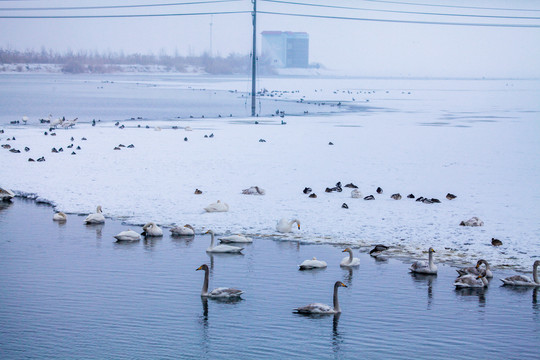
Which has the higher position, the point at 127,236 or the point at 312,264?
the point at 127,236

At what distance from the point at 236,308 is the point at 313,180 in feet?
42.0

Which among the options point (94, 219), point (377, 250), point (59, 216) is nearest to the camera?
point (377, 250)

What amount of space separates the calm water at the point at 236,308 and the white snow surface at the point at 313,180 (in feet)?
6.61

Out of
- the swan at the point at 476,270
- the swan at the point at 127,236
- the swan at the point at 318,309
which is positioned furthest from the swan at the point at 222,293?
the swan at the point at 127,236

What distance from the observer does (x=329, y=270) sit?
1520 cm

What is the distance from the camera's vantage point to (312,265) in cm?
1512

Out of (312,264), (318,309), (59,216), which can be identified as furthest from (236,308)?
(59,216)

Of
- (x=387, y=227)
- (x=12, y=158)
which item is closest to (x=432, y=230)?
(x=387, y=227)

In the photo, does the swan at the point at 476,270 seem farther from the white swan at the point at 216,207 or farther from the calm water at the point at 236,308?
the white swan at the point at 216,207

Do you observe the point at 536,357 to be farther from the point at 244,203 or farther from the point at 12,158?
the point at 12,158

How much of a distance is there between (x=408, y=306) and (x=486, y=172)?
51.1ft

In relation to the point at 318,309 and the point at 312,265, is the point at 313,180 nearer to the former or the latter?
the point at 312,265

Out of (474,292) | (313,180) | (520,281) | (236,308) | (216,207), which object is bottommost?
(236,308)

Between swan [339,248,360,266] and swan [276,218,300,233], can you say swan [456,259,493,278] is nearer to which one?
swan [339,248,360,266]
